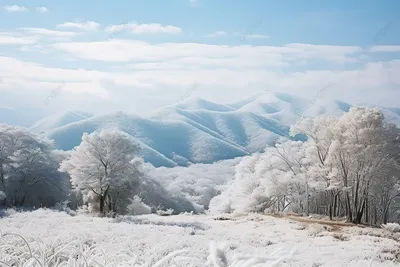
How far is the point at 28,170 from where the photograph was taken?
41594mm

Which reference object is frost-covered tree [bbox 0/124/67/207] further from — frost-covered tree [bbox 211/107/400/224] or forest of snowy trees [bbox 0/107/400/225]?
frost-covered tree [bbox 211/107/400/224]

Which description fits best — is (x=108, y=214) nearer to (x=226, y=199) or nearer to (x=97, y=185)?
(x=97, y=185)

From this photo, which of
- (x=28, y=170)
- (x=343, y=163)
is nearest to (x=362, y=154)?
(x=343, y=163)

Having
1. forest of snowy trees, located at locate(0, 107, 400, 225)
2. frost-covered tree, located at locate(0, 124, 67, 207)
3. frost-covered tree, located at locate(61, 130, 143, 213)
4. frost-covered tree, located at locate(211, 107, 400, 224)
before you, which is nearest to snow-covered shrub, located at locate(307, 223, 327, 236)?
forest of snowy trees, located at locate(0, 107, 400, 225)

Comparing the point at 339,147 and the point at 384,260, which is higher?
the point at 339,147

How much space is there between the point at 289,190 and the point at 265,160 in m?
5.04

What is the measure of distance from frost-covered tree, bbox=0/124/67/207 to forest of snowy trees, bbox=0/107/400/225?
0.31 feet

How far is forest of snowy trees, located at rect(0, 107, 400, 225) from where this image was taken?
92.7ft

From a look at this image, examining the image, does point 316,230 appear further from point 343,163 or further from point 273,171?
point 273,171

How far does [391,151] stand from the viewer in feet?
91.8

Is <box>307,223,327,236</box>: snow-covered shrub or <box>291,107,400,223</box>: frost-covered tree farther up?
<box>291,107,400,223</box>: frost-covered tree

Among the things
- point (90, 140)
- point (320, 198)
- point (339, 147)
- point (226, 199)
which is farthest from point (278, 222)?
point (226, 199)

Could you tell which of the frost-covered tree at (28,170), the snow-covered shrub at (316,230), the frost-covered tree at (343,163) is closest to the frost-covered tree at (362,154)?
the frost-covered tree at (343,163)

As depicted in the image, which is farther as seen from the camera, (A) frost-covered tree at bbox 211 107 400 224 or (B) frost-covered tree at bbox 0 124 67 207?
(B) frost-covered tree at bbox 0 124 67 207
